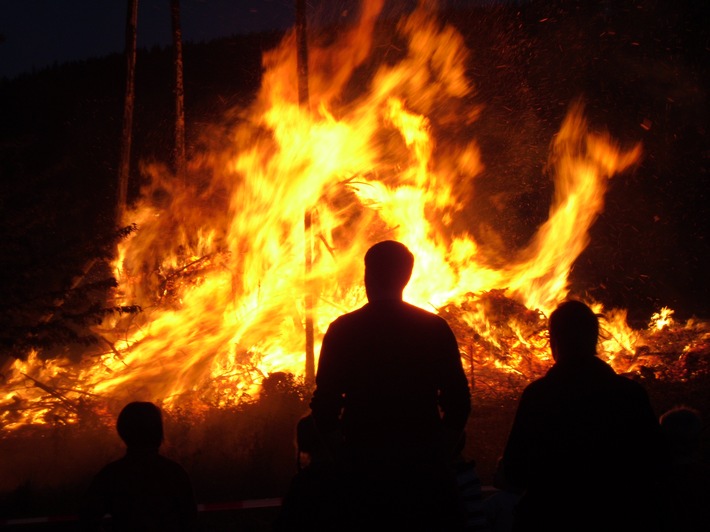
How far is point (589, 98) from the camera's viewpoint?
49.5 ft

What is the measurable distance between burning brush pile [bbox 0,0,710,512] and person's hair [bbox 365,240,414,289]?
16.5 feet

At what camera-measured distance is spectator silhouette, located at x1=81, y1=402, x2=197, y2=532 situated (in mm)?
2908

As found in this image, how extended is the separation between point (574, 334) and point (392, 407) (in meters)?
0.81

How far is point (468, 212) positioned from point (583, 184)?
4942 millimetres

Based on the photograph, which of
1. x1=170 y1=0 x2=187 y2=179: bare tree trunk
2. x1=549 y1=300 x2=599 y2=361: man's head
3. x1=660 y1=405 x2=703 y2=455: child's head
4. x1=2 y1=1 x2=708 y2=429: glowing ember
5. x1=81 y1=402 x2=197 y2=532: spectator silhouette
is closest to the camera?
x1=549 y1=300 x2=599 y2=361: man's head

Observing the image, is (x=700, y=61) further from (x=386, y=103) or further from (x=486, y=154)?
(x=386, y=103)

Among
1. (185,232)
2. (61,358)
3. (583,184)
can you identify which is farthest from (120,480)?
(583,184)

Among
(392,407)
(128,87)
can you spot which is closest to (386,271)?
(392,407)

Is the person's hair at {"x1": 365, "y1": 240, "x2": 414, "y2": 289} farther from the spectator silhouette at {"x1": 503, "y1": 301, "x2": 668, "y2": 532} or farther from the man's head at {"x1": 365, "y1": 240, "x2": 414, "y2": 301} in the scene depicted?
the spectator silhouette at {"x1": 503, "y1": 301, "x2": 668, "y2": 532}

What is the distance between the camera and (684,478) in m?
2.97

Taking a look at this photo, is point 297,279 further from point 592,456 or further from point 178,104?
point 592,456

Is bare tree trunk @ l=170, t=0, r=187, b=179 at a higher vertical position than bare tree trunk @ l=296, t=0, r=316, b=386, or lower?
higher

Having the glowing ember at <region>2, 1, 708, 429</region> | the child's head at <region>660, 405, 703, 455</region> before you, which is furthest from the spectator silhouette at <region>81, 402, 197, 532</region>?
the glowing ember at <region>2, 1, 708, 429</region>

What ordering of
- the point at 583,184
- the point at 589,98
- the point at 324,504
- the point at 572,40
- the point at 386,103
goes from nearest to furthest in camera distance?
the point at 324,504 < the point at 386,103 < the point at 583,184 < the point at 589,98 < the point at 572,40
